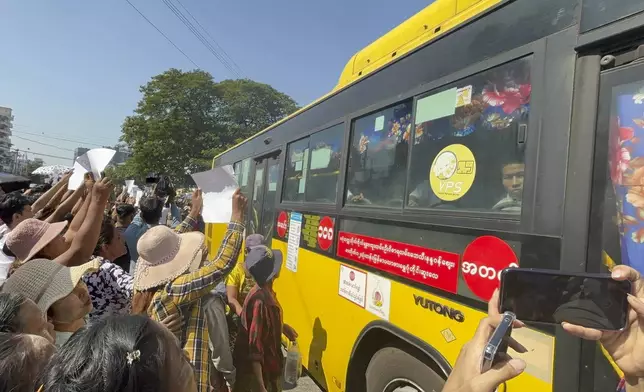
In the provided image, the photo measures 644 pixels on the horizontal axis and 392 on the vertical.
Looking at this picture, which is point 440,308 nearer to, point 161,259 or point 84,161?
point 161,259

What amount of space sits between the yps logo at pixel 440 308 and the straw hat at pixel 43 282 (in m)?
1.76

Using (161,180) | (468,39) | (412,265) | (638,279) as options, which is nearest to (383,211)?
(412,265)

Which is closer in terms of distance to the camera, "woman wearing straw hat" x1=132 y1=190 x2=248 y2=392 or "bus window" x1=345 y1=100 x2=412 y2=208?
"woman wearing straw hat" x1=132 y1=190 x2=248 y2=392

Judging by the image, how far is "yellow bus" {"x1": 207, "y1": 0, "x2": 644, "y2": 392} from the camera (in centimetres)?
160

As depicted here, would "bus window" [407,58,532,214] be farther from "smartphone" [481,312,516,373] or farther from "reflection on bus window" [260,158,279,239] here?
"reflection on bus window" [260,158,279,239]

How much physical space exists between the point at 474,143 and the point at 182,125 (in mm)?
34181

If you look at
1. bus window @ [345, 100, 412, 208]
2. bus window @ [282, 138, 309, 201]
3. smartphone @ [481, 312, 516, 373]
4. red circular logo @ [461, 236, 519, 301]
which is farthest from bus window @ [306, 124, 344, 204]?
smartphone @ [481, 312, 516, 373]

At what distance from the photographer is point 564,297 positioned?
1.08m

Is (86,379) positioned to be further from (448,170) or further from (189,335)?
(448,170)

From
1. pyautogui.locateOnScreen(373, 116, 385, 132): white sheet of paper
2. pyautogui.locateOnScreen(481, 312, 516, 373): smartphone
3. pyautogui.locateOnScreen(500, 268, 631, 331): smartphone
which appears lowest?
pyautogui.locateOnScreen(481, 312, 516, 373): smartphone

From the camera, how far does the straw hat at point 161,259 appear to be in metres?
2.35

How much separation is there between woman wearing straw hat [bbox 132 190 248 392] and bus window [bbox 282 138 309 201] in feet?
Answer: 6.51

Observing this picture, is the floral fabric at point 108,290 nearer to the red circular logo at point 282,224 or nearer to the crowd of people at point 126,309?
the crowd of people at point 126,309

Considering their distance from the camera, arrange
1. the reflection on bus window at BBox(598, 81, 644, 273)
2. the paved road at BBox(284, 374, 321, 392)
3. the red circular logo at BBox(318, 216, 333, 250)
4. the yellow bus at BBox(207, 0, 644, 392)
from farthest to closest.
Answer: the paved road at BBox(284, 374, 321, 392) < the red circular logo at BBox(318, 216, 333, 250) < the yellow bus at BBox(207, 0, 644, 392) < the reflection on bus window at BBox(598, 81, 644, 273)
